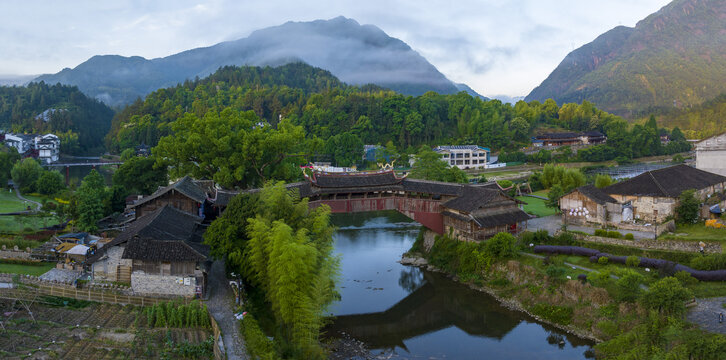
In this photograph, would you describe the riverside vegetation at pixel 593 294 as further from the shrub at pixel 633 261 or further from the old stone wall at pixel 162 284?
the old stone wall at pixel 162 284

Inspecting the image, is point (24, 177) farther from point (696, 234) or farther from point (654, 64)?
point (654, 64)

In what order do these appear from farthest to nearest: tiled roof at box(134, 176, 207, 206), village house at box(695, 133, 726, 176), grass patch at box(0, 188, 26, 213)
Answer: village house at box(695, 133, 726, 176)
grass patch at box(0, 188, 26, 213)
tiled roof at box(134, 176, 207, 206)

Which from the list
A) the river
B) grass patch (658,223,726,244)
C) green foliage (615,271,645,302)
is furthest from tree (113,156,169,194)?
grass patch (658,223,726,244)

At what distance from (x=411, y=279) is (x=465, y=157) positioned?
46.3m

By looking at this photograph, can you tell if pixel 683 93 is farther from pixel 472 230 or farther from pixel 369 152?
pixel 472 230

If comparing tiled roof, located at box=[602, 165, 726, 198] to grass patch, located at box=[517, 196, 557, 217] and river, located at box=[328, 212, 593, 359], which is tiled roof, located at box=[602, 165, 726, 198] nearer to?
grass patch, located at box=[517, 196, 557, 217]

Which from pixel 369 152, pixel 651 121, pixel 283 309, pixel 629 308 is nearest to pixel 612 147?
pixel 651 121

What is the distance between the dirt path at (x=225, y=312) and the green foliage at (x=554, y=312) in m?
13.1

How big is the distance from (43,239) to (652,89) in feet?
516

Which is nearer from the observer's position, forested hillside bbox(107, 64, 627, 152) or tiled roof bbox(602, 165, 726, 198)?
tiled roof bbox(602, 165, 726, 198)

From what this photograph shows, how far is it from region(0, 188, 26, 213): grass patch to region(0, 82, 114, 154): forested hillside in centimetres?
4460

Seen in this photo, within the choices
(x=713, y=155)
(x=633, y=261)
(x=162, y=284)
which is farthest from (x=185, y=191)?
(x=713, y=155)

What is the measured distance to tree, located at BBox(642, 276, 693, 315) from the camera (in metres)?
18.6

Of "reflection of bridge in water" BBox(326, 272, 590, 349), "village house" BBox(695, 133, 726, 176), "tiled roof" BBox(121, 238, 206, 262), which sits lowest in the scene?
"reflection of bridge in water" BBox(326, 272, 590, 349)
